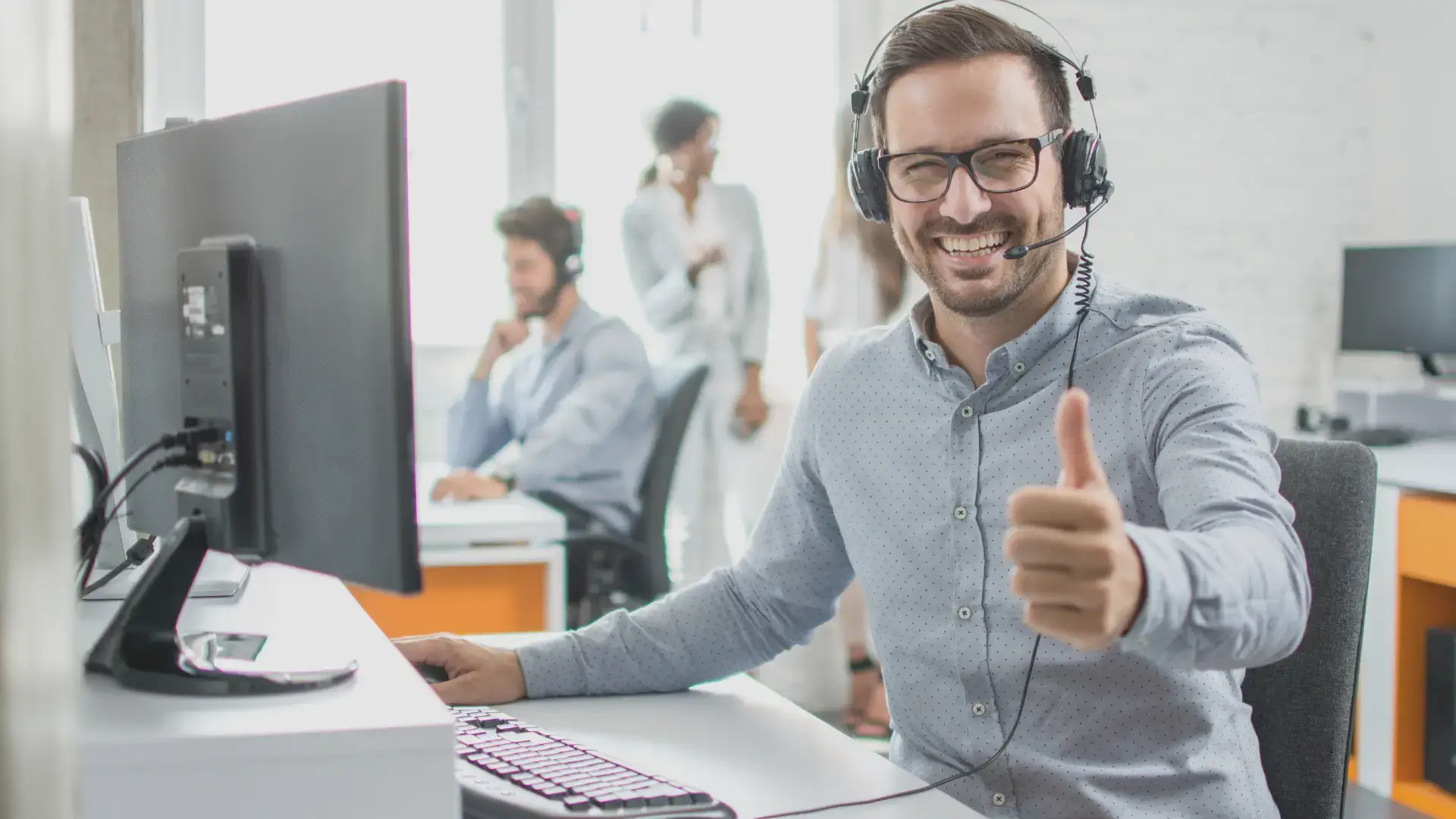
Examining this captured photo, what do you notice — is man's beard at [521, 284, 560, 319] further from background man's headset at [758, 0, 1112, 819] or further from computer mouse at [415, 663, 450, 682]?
computer mouse at [415, 663, 450, 682]

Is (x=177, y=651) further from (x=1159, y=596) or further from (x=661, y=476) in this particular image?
(x=661, y=476)

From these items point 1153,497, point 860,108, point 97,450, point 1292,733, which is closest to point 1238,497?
point 1153,497

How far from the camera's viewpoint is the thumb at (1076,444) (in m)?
0.85

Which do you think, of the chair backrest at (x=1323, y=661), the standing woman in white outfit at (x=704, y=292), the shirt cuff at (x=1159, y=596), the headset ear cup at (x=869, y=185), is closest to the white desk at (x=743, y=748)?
the shirt cuff at (x=1159, y=596)

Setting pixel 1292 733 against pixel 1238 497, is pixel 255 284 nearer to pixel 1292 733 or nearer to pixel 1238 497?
pixel 1238 497

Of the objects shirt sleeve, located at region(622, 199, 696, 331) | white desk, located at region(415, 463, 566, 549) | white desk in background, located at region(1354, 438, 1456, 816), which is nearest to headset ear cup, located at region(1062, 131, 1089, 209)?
white desk, located at region(415, 463, 566, 549)

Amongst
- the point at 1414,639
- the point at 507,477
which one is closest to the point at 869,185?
the point at 507,477

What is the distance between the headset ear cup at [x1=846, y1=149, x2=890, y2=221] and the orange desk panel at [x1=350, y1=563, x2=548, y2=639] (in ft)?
4.33

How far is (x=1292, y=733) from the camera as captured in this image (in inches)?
48.4

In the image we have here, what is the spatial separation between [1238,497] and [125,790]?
745mm

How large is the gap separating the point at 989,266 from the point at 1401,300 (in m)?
2.86

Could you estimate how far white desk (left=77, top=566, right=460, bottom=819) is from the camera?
748 millimetres

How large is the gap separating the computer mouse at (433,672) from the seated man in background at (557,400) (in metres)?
1.54

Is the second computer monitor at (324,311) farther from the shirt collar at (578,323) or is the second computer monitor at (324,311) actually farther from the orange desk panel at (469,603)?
the shirt collar at (578,323)
